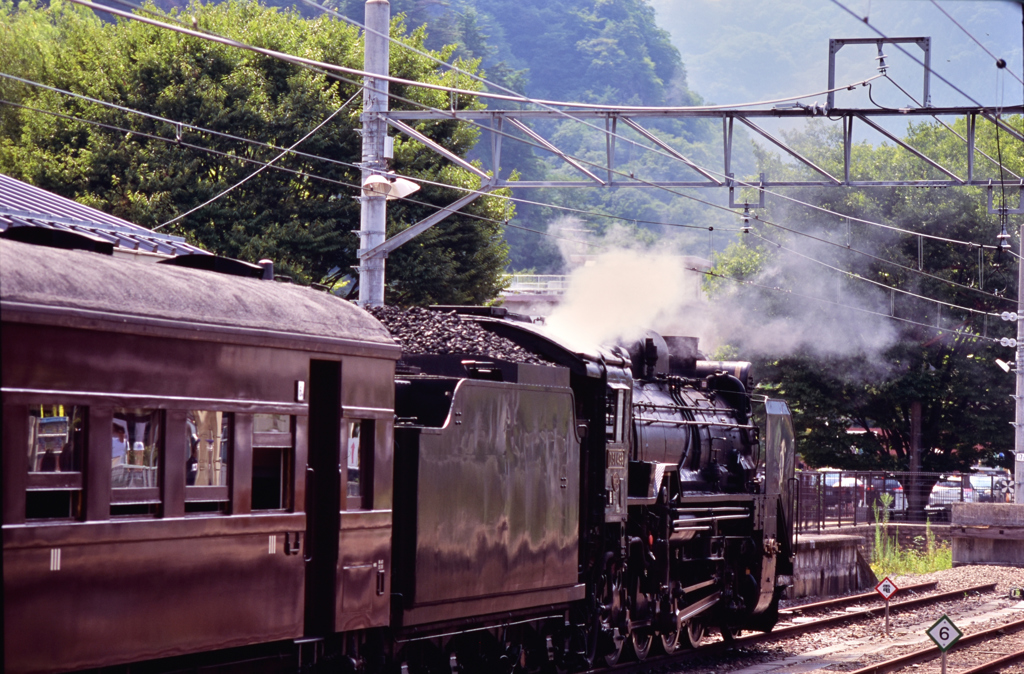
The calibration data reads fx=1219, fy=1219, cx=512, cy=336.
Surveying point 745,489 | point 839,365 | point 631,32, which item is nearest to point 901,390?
point 839,365

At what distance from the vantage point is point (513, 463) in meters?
10.4

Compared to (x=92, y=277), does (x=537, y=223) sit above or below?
above

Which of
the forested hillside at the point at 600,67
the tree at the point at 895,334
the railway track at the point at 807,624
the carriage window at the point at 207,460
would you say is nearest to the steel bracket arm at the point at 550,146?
the railway track at the point at 807,624

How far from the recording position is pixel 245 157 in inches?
1024

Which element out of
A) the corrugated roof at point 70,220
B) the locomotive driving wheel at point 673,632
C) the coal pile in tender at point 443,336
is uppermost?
the corrugated roof at point 70,220

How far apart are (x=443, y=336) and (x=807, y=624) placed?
10105mm

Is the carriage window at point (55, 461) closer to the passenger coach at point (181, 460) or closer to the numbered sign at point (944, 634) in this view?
the passenger coach at point (181, 460)

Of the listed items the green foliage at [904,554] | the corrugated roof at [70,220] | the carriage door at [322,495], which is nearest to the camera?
the carriage door at [322,495]

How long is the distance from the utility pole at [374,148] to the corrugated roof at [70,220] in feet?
7.62

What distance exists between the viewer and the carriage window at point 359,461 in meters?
8.53

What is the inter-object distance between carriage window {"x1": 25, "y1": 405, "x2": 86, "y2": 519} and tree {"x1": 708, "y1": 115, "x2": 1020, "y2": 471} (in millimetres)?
33651

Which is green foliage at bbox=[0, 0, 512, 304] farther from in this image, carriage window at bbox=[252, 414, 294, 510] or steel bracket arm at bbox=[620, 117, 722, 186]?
carriage window at bbox=[252, 414, 294, 510]

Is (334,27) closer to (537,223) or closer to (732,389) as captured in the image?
(732,389)

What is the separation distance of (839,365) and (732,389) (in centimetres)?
2341
